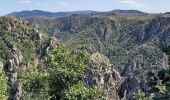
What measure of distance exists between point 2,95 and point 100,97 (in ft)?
42.1

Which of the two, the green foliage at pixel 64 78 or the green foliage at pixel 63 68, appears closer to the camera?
the green foliage at pixel 64 78

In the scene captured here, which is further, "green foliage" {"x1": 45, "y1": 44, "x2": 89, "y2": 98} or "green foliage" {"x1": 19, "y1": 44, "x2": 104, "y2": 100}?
"green foliage" {"x1": 45, "y1": 44, "x2": 89, "y2": 98}

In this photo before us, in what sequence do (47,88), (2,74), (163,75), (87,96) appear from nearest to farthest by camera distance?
(163,75), (87,96), (47,88), (2,74)

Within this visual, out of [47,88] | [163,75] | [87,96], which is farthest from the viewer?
[47,88]

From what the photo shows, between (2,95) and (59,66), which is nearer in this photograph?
(59,66)

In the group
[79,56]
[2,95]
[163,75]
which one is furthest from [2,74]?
[163,75]

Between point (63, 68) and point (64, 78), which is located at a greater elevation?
point (63, 68)

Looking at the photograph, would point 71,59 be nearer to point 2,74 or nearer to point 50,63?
point 50,63

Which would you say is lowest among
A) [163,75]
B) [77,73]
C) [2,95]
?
[2,95]

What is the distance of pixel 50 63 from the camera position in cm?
5119

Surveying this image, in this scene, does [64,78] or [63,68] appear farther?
[64,78]

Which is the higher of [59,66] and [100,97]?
[59,66]

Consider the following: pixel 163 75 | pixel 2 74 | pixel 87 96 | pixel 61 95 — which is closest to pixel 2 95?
pixel 2 74

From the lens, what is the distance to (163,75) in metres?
33.1
